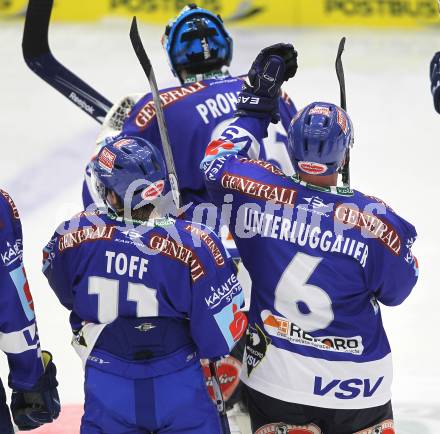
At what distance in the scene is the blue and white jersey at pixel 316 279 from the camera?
3076 mm

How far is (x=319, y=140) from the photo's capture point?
10.1 feet

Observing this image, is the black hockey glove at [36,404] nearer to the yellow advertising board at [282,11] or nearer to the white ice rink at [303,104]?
the white ice rink at [303,104]

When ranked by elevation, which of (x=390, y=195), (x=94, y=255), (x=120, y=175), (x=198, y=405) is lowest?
(x=390, y=195)

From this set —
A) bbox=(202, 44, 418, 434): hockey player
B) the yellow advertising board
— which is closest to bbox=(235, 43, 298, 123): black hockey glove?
bbox=(202, 44, 418, 434): hockey player

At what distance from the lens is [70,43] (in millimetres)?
9266

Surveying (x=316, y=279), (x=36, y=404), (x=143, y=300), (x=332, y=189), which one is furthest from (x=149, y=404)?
(x=332, y=189)

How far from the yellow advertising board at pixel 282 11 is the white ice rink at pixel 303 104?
15 centimetres

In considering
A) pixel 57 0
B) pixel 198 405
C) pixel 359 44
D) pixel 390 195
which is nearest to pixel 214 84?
pixel 198 405

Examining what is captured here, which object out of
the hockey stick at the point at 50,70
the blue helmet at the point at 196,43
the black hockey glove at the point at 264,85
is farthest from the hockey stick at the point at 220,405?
the hockey stick at the point at 50,70

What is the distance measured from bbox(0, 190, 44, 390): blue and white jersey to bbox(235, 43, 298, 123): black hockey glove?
84 centimetres

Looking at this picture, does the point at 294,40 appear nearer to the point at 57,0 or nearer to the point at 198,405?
the point at 57,0

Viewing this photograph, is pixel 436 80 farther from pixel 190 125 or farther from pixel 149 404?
pixel 149 404

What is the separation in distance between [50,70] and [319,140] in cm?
197

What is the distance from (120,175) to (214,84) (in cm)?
122
